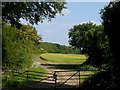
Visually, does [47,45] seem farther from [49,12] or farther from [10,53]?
[10,53]

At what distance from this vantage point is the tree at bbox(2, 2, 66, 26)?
37166mm

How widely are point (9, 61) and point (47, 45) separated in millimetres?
119868

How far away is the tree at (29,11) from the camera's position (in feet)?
122

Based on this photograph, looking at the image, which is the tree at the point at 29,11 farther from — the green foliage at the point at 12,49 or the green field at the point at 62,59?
the green field at the point at 62,59

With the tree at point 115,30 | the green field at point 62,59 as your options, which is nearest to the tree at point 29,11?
the tree at point 115,30

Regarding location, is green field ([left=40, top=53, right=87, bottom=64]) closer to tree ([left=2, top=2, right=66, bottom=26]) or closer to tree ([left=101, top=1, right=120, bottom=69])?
tree ([left=2, top=2, right=66, bottom=26])

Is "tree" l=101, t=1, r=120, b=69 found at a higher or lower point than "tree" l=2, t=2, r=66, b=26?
lower

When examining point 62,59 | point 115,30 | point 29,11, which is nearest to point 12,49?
point 29,11

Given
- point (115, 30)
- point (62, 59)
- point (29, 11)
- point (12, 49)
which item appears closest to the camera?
point (115, 30)

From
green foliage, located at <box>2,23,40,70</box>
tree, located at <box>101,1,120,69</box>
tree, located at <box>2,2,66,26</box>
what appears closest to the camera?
tree, located at <box>101,1,120,69</box>

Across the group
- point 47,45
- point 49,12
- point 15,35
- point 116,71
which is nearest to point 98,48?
point 49,12

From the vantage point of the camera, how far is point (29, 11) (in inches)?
1544

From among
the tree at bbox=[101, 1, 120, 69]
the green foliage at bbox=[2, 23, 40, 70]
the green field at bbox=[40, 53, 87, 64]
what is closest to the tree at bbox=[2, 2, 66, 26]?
the green foliage at bbox=[2, 23, 40, 70]

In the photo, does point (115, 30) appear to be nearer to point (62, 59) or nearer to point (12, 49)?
point (12, 49)
